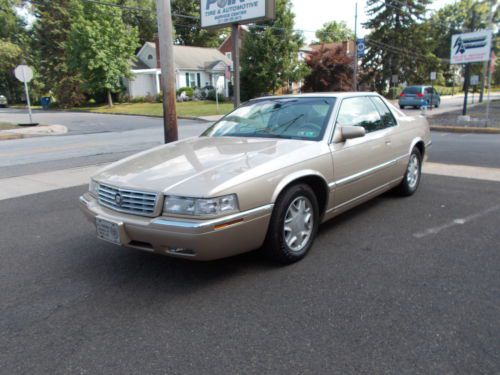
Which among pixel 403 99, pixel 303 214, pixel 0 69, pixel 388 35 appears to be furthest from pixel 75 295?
pixel 0 69

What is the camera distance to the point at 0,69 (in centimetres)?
5191

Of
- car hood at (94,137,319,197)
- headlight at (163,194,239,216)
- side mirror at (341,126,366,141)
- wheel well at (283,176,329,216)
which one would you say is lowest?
wheel well at (283,176,329,216)

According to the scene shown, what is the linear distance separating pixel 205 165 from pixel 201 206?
0.58 metres

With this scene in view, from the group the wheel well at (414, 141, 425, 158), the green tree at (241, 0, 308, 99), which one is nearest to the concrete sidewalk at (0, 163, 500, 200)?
the wheel well at (414, 141, 425, 158)

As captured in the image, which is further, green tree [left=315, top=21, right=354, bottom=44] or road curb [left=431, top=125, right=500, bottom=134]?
green tree [left=315, top=21, right=354, bottom=44]

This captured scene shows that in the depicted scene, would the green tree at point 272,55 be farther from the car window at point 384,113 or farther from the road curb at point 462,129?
the car window at point 384,113

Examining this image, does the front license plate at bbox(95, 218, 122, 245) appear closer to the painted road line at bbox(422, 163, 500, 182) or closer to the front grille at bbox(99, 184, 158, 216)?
the front grille at bbox(99, 184, 158, 216)

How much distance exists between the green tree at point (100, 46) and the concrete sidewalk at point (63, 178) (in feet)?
99.3

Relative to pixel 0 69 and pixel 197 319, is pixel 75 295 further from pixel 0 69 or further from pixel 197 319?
pixel 0 69

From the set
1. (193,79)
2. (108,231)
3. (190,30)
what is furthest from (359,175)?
(190,30)

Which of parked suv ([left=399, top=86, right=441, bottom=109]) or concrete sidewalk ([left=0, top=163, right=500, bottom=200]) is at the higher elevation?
parked suv ([left=399, top=86, right=441, bottom=109])

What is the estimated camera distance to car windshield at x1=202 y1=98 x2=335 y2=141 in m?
4.16

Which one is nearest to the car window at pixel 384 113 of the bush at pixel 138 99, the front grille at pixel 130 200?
the front grille at pixel 130 200

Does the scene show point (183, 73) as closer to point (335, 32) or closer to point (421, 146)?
point (421, 146)
